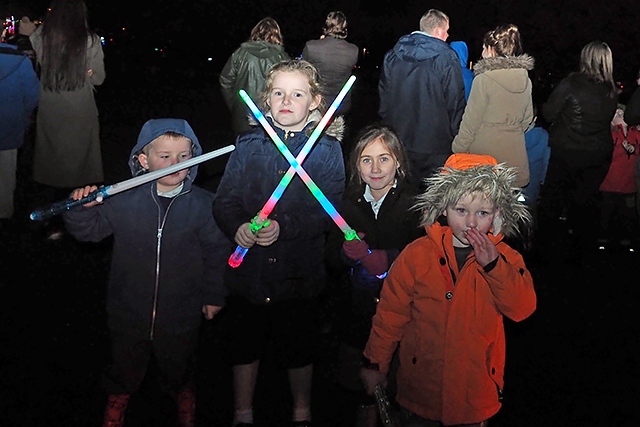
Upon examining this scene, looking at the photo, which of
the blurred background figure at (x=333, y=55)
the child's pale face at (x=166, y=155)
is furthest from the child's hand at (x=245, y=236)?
the blurred background figure at (x=333, y=55)

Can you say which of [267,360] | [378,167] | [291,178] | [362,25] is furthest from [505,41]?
[362,25]

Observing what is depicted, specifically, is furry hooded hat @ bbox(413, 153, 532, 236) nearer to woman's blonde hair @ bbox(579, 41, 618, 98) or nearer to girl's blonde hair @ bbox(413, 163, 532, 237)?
girl's blonde hair @ bbox(413, 163, 532, 237)

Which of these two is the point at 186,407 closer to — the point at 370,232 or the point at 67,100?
the point at 370,232

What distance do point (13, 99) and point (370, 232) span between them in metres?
3.82

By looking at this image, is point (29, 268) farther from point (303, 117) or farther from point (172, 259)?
point (303, 117)

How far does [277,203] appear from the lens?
3684 mm

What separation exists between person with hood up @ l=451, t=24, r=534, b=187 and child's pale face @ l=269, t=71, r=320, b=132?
9.47ft

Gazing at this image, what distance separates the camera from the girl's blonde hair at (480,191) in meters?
3.41

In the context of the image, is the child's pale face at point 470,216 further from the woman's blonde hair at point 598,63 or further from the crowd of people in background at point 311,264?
the woman's blonde hair at point 598,63

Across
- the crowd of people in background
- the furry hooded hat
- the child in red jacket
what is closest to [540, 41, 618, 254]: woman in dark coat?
the child in red jacket

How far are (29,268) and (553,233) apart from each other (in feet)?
15.3

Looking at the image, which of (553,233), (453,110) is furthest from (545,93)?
(453,110)

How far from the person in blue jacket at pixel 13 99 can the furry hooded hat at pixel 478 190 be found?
4.05 m

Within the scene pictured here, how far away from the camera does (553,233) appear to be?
7.64 meters
